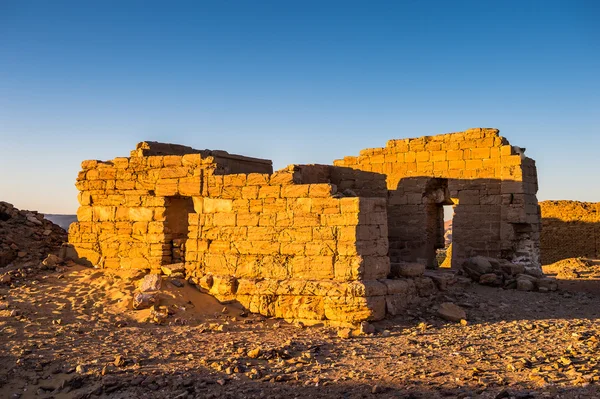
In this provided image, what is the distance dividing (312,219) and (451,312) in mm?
2760

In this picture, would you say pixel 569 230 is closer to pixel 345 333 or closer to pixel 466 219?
pixel 466 219

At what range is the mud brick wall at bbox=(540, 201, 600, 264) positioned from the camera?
22.1 m

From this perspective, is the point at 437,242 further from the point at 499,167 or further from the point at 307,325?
the point at 307,325

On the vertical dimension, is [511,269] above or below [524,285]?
above

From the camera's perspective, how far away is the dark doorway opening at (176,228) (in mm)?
9969

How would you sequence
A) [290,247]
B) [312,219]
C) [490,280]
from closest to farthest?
[312,219], [290,247], [490,280]

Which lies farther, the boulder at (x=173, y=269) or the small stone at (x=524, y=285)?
the small stone at (x=524, y=285)

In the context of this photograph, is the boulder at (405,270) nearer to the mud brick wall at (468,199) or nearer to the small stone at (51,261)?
the mud brick wall at (468,199)

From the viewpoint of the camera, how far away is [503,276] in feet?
36.6

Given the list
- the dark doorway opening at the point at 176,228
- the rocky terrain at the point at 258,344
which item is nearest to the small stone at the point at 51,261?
the rocky terrain at the point at 258,344

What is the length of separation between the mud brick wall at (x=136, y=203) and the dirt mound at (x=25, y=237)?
114 centimetres

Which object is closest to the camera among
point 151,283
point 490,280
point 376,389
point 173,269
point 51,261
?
point 376,389

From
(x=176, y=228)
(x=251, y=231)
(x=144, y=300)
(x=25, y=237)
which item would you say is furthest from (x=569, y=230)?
(x=25, y=237)

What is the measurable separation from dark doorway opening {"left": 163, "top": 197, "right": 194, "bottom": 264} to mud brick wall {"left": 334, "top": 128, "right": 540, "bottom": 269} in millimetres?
5391
